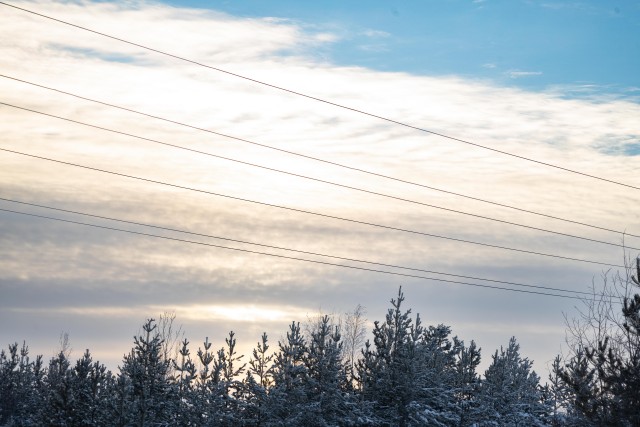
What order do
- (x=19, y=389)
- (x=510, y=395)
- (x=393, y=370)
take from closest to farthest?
(x=393, y=370), (x=510, y=395), (x=19, y=389)

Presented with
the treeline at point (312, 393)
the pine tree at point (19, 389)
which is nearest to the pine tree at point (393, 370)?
the treeline at point (312, 393)

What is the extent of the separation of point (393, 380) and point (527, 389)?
30765 mm

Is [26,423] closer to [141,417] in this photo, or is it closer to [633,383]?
[141,417]

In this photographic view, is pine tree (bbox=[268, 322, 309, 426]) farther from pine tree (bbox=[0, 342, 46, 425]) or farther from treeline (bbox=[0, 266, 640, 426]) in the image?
pine tree (bbox=[0, 342, 46, 425])

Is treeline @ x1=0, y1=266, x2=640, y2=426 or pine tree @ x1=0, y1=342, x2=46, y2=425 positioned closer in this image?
treeline @ x1=0, y1=266, x2=640, y2=426

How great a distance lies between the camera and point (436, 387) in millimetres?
49531

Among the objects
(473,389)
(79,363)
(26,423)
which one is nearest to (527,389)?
(473,389)

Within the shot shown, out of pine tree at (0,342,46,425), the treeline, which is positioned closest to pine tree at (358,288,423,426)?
the treeline

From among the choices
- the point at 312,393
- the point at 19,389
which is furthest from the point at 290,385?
the point at 19,389

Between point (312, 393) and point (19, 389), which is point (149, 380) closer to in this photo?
point (312, 393)

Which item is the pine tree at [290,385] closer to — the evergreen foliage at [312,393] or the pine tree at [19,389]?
the evergreen foliage at [312,393]

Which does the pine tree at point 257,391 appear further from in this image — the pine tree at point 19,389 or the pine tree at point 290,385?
the pine tree at point 19,389

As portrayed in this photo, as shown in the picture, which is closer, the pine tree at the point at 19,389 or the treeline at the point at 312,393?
the treeline at the point at 312,393

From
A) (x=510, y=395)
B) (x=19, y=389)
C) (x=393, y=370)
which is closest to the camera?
(x=393, y=370)
